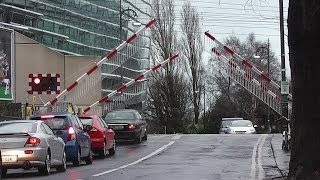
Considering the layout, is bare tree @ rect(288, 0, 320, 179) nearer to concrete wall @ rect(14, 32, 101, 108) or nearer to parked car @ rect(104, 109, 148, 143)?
parked car @ rect(104, 109, 148, 143)

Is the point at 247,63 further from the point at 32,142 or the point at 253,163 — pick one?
the point at 32,142

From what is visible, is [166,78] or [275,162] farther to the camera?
[166,78]

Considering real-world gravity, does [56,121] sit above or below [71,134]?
above

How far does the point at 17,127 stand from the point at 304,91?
7.37 meters

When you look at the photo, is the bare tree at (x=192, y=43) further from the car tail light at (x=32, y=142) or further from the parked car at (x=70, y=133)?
the car tail light at (x=32, y=142)

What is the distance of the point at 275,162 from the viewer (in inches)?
755

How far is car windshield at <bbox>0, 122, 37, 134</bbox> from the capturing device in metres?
16.2

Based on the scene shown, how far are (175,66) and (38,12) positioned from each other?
26.2 meters

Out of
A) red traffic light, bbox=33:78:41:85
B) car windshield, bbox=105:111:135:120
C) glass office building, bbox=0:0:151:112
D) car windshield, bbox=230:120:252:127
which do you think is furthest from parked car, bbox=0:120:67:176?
glass office building, bbox=0:0:151:112

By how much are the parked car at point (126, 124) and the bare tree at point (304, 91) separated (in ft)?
55.4

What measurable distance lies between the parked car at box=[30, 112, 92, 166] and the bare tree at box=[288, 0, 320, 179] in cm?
811

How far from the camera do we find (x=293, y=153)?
1238cm

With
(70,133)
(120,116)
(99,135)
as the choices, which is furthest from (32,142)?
(120,116)

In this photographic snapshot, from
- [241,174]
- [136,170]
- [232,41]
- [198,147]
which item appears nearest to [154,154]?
[198,147]
